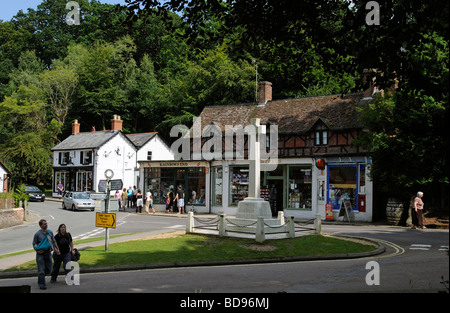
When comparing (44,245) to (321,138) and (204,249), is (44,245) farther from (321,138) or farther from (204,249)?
(321,138)

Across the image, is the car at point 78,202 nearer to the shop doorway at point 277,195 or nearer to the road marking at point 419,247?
the shop doorway at point 277,195

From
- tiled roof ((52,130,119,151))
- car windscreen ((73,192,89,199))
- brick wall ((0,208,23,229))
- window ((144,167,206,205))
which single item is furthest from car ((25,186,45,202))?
brick wall ((0,208,23,229))

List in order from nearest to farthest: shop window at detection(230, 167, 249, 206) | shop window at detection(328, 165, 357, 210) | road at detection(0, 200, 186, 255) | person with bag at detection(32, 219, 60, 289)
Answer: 1. person with bag at detection(32, 219, 60, 289)
2. road at detection(0, 200, 186, 255)
3. shop window at detection(328, 165, 357, 210)
4. shop window at detection(230, 167, 249, 206)

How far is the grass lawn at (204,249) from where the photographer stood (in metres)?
14.8

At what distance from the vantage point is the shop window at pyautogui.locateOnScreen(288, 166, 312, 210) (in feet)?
108

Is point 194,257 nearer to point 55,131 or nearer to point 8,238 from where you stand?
point 8,238

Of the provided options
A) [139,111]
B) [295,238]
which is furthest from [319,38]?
[139,111]

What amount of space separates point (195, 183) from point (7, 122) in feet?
118

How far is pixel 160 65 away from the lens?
69500mm

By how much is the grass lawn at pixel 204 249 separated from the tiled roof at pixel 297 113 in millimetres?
16610

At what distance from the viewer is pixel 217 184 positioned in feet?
120

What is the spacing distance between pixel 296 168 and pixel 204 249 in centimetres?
1848

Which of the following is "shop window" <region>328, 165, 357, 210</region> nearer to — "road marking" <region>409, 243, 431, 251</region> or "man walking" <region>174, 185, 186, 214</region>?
"man walking" <region>174, 185, 186, 214</region>

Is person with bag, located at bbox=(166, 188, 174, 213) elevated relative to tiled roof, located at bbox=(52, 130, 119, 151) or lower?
lower
